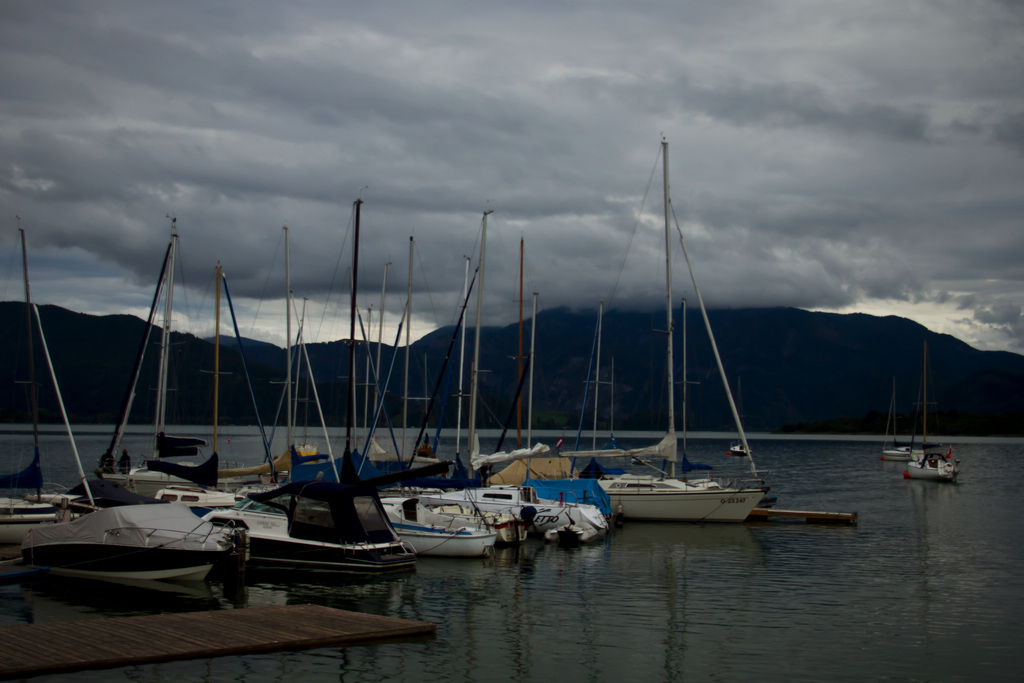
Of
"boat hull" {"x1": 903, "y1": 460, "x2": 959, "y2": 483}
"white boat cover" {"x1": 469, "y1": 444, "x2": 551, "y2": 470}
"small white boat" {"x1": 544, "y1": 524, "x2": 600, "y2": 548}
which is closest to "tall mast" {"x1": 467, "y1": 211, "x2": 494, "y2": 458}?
"white boat cover" {"x1": 469, "y1": 444, "x2": 551, "y2": 470}

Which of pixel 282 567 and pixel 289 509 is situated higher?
pixel 289 509

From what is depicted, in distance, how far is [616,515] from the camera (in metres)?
45.4

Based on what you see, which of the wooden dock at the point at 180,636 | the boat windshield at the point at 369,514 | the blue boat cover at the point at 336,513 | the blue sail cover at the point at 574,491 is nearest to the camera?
the wooden dock at the point at 180,636

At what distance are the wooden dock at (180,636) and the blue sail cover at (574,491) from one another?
23.0m

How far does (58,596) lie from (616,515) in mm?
28489

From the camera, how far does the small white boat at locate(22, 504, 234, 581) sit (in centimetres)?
2502

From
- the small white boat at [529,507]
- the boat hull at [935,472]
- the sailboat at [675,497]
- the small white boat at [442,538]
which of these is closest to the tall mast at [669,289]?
the sailboat at [675,497]

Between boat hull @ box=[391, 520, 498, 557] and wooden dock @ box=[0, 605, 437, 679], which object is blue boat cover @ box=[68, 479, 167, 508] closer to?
boat hull @ box=[391, 520, 498, 557]

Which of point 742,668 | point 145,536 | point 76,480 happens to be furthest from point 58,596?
point 76,480

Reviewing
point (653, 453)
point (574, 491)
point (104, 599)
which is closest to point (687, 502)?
point (653, 453)

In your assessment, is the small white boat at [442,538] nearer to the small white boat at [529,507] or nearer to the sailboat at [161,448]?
the small white boat at [529,507]

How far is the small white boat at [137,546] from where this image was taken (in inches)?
985

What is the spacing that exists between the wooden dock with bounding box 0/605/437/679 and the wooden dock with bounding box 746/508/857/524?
32.4 metres

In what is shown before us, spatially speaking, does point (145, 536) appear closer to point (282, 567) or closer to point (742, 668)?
point (282, 567)
